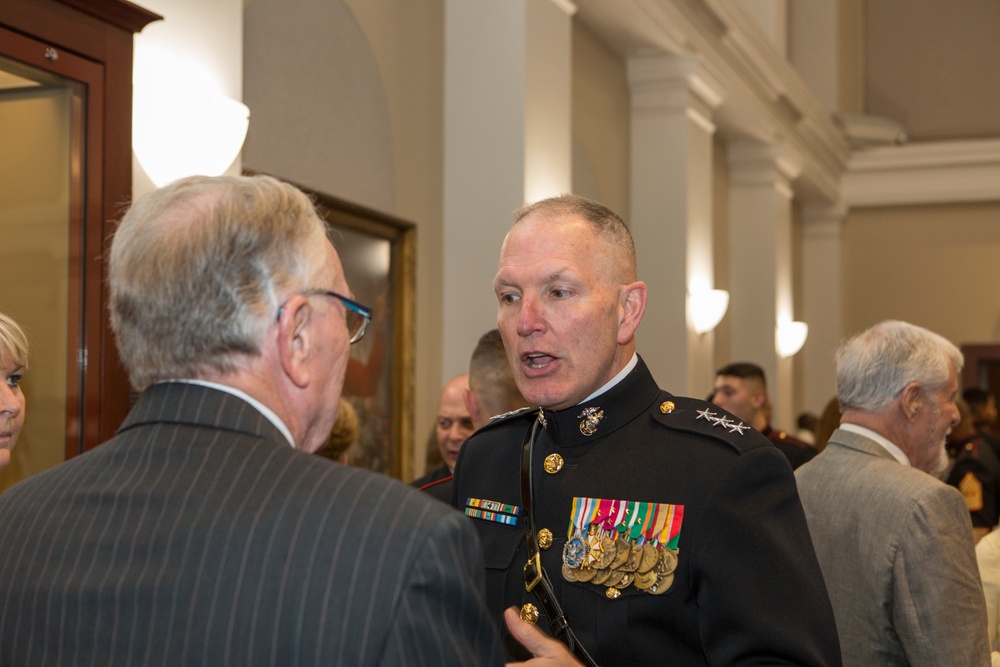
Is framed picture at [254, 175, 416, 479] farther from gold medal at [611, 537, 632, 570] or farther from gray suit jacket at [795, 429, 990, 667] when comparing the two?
gold medal at [611, 537, 632, 570]

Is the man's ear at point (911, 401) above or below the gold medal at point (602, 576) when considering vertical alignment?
above

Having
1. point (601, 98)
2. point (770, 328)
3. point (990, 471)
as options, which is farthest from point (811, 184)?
point (990, 471)

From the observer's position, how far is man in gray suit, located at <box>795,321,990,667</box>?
2645mm

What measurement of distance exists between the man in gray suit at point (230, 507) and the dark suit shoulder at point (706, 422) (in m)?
0.91

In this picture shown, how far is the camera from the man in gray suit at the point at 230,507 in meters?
1.19

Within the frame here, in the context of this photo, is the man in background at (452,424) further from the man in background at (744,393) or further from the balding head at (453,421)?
the man in background at (744,393)

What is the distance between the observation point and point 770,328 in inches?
466

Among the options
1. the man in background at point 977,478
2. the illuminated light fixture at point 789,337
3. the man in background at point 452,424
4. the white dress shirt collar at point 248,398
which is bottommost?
the man in background at point 977,478

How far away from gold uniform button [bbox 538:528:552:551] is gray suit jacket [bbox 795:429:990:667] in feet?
3.43

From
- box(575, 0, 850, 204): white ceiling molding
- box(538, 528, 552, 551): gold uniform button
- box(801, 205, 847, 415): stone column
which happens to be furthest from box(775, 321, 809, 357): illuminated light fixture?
box(538, 528, 552, 551): gold uniform button

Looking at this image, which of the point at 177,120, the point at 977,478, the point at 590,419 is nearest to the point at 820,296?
the point at 977,478

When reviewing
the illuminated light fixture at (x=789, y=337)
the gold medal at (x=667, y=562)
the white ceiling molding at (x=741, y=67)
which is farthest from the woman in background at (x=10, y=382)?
the illuminated light fixture at (x=789, y=337)

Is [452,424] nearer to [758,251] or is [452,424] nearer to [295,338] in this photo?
[295,338]

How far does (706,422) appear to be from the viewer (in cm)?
215
